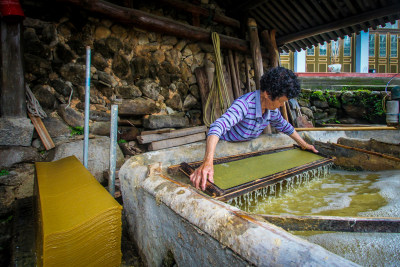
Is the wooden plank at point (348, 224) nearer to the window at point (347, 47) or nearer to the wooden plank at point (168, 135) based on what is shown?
the wooden plank at point (168, 135)

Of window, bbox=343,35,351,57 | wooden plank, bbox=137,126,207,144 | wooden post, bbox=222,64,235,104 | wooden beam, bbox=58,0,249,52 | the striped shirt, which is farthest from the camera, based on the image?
window, bbox=343,35,351,57

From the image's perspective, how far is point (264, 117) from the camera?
7.70 ft

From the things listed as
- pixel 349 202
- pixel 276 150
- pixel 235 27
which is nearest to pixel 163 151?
pixel 276 150

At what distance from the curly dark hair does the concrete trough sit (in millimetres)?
1229

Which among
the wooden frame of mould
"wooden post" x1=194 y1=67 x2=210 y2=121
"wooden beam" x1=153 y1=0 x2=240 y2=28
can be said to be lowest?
the wooden frame of mould

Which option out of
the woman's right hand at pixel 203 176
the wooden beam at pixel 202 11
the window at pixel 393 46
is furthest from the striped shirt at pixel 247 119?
the window at pixel 393 46

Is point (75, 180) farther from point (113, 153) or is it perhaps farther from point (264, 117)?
point (264, 117)

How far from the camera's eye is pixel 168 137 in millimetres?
3596

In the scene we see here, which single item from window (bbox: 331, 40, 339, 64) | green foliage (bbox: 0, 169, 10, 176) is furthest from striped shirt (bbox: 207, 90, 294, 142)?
window (bbox: 331, 40, 339, 64)

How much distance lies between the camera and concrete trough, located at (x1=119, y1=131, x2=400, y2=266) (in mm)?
638

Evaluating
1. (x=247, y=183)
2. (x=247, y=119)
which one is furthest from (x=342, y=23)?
(x=247, y=183)

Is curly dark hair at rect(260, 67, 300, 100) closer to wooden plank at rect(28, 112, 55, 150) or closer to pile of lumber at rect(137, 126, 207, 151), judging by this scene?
pile of lumber at rect(137, 126, 207, 151)

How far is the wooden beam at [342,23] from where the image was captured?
3619 millimetres

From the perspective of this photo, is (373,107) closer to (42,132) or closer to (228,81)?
(228,81)
